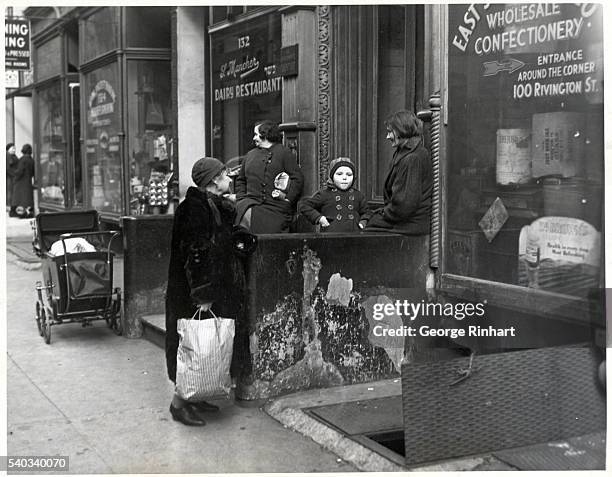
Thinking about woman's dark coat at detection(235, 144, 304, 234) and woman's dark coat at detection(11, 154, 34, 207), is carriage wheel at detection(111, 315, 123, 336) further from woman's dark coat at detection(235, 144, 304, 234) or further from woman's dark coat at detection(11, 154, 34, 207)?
woman's dark coat at detection(11, 154, 34, 207)

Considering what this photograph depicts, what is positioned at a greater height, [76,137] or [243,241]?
[76,137]

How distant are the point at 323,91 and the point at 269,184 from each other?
36.9 inches

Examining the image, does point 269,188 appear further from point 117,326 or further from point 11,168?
point 11,168

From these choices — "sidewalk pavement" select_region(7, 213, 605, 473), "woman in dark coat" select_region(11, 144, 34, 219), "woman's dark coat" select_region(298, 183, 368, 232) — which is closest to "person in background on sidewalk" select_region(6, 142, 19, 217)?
"woman in dark coat" select_region(11, 144, 34, 219)

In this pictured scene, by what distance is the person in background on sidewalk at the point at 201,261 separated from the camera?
15.9ft

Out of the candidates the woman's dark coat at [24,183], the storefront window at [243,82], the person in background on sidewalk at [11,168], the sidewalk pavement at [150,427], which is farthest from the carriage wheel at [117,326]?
the woman's dark coat at [24,183]

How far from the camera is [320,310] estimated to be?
5.46m

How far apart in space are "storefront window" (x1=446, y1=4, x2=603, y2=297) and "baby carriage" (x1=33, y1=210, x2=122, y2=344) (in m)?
2.95

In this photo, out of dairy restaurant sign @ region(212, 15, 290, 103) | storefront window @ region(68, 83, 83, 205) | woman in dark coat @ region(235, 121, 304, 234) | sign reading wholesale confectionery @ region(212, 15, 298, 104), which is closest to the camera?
woman in dark coat @ region(235, 121, 304, 234)

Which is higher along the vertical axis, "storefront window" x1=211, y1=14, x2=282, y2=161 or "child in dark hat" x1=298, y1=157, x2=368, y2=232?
"storefront window" x1=211, y1=14, x2=282, y2=161

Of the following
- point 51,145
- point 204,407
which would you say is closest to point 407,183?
point 204,407

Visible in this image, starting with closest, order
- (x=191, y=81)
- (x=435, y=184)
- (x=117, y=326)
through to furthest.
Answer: (x=435, y=184), (x=117, y=326), (x=191, y=81)

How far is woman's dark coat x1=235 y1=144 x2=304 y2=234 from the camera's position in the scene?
725 cm

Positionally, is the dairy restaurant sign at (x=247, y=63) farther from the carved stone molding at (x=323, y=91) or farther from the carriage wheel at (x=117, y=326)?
the carriage wheel at (x=117, y=326)
